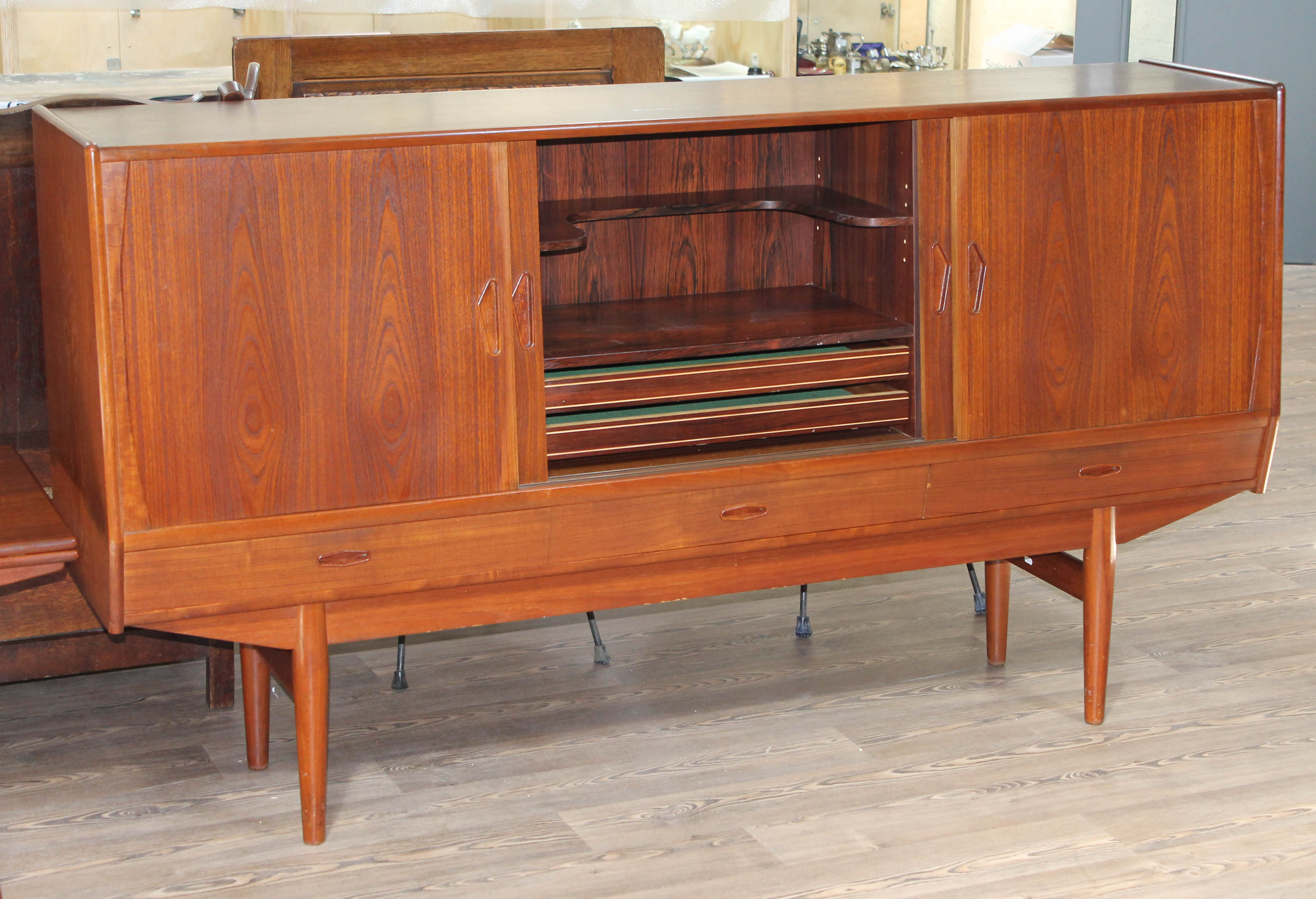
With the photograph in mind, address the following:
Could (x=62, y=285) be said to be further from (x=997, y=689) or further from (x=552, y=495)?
(x=997, y=689)

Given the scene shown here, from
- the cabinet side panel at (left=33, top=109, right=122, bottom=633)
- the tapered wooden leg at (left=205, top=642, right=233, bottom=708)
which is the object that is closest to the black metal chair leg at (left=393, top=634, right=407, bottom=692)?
the tapered wooden leg at (left=205, top=642, right=233, bottom=708)

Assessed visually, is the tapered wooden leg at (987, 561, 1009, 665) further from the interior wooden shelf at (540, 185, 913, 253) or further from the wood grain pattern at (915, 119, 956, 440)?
the interior wooden shelf at (540, 185, 913, 253)

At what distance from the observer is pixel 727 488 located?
2207 millimetres

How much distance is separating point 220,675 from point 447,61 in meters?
1.31

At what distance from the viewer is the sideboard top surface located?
6.28ft

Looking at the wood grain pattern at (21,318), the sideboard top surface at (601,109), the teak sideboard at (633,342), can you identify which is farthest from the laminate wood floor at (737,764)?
the sideboard top surface at (601,109)

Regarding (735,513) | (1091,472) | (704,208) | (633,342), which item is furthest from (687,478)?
(1091,472)

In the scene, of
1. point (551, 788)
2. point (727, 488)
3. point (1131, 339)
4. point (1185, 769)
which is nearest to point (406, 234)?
point (727, 488)

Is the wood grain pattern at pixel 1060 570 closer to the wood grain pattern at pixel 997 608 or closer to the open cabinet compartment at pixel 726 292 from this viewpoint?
the wood grain pattern at pixel 997 608

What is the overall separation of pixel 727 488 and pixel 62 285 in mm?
981

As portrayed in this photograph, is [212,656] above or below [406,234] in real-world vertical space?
below

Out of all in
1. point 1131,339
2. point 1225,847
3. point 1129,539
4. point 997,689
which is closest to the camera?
point 1225,847

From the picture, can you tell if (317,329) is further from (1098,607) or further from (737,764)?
(1098,607)

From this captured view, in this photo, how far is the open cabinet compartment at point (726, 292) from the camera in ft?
7.24
